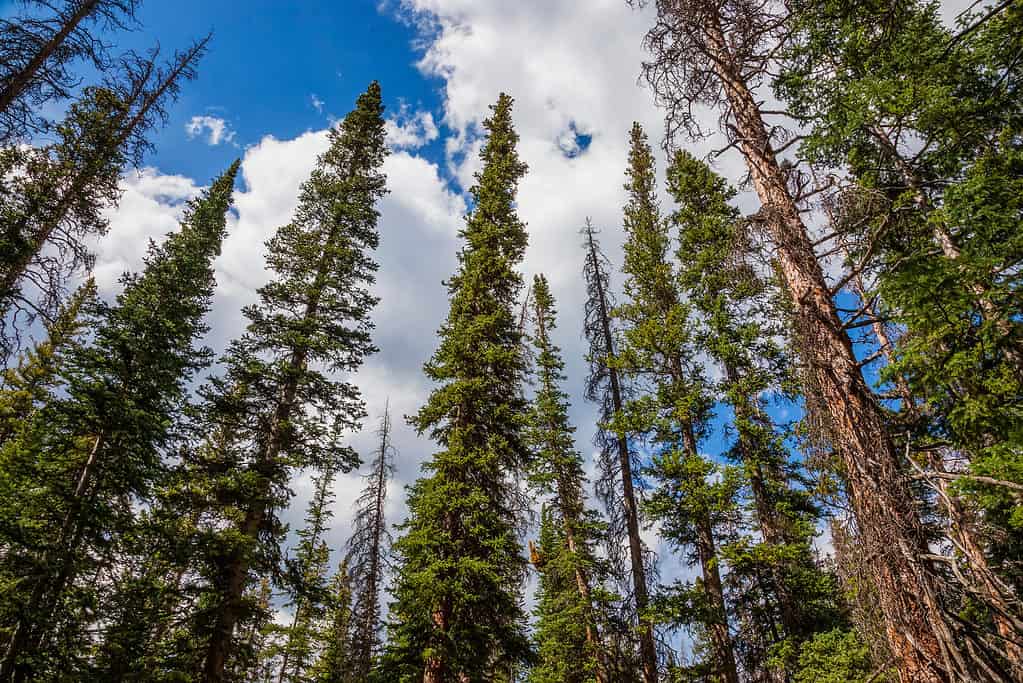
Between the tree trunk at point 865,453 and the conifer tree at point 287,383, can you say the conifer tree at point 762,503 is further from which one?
the conifer tree at point 287,383

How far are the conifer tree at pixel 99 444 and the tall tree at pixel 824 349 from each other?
14.5 m

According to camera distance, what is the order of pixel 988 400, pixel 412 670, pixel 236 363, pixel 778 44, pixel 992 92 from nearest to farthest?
1. pixel 778 44
2. pixel 988 400
3. pixel 992 92
4. pixel 412 670
5. pixel 236 363

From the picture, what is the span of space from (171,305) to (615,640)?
56.1 ft

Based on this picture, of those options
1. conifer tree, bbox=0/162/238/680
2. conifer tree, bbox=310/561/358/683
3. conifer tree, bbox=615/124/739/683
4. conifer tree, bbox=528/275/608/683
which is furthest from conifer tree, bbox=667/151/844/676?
conifer tree, bbox=0/162/238/680

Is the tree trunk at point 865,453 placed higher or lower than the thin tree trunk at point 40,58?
lower

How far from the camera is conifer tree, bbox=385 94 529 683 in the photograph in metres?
10.4

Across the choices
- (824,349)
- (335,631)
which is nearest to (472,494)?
(824,349)

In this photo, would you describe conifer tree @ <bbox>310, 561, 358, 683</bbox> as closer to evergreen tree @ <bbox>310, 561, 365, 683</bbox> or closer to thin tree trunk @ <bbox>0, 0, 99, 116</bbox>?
evergreen tree @ <bbox>310, 561, 365, 683</bbox>

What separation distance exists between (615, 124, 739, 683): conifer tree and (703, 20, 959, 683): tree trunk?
22.8 ft

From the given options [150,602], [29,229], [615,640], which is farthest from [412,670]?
[29,229]

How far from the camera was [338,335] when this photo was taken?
48.9ft

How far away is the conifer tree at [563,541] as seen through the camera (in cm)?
1603

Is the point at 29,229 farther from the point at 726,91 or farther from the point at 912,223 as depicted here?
the point at 912,223

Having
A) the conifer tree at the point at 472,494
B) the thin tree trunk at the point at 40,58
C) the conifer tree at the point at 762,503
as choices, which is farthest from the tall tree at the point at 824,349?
the thin tree trunk at the point at 40,58
